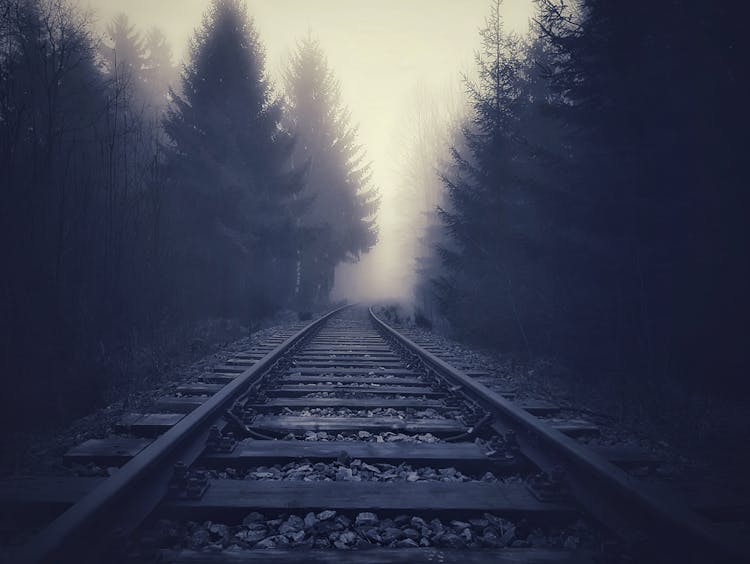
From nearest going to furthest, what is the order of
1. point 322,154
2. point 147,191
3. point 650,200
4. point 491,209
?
point 650,200, point 147,191, point 491,209, point 322,154

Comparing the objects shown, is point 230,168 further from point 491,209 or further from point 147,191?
point 491,209

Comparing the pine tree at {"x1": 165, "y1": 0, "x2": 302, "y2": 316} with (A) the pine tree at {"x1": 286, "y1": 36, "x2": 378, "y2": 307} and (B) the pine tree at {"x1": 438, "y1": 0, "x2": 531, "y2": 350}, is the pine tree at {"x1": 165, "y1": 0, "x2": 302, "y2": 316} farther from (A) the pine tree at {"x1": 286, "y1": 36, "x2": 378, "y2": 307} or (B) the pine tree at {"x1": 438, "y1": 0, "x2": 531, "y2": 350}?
(B) the pine tree at {"x1": 438, "y1": 0, "x2": 531, "y2": 350}

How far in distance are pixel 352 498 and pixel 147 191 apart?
6743 millimetres

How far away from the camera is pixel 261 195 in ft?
50.8

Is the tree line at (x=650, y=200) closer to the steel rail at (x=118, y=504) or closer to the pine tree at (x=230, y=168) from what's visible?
the steel rail at (x=118, y=504)

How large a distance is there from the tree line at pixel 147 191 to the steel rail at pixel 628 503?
3.90m

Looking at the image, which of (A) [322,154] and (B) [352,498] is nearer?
(B) [352,498]

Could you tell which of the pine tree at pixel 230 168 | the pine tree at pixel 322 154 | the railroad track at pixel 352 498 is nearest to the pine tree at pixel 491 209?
the railroad track at pixel 352 498

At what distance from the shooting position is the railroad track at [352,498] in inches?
65.7

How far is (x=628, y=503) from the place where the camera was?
75.0 inches

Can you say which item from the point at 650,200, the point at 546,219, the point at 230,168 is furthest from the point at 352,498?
the point at 230,168

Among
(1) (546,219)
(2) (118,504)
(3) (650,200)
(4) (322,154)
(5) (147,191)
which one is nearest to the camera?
(2) (118,504)

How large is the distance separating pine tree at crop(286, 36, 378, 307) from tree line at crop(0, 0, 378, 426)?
10 centimetres

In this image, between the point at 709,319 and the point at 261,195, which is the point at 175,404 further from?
the point at 261,195
